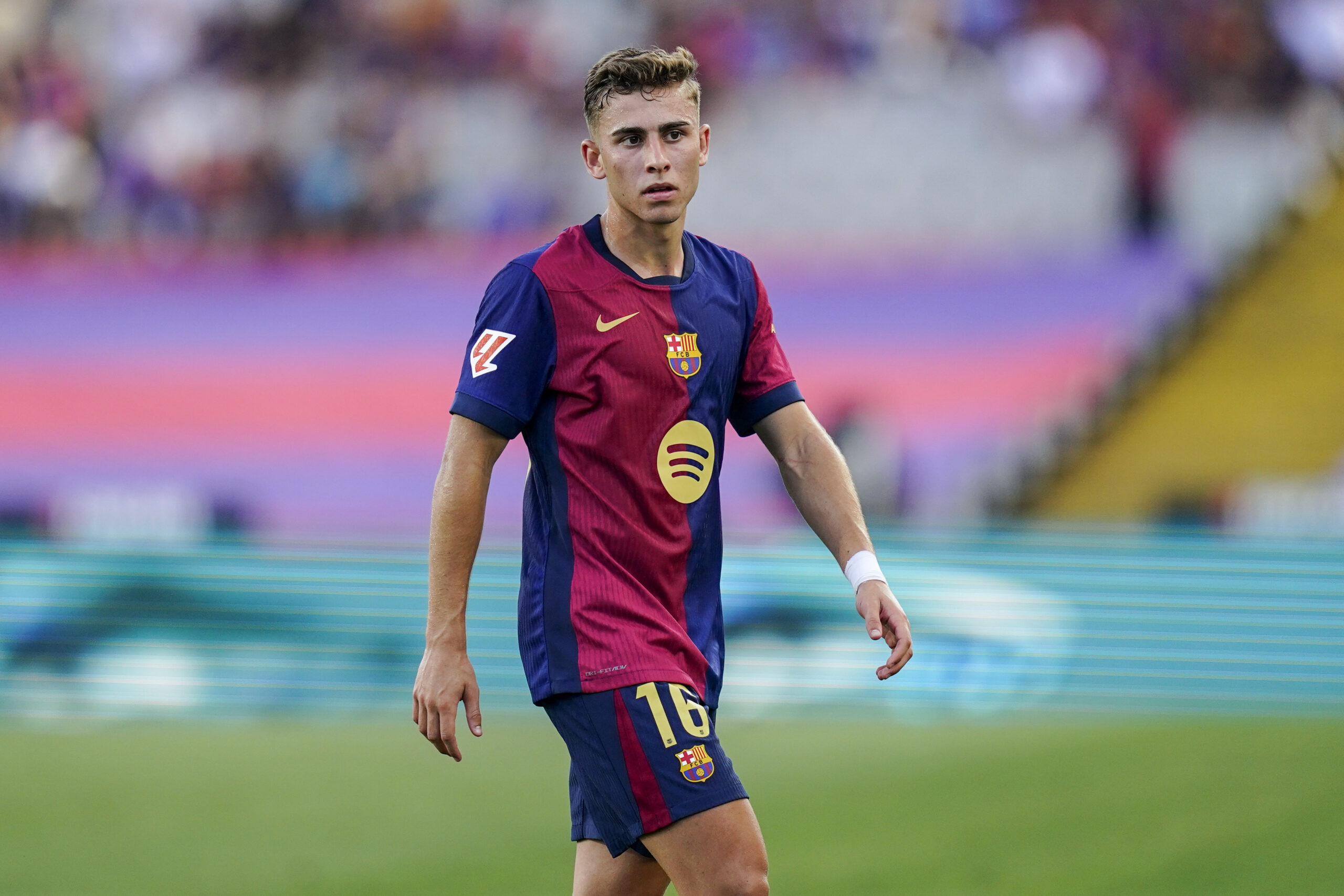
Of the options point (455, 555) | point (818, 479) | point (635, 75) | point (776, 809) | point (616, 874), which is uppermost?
point (635, 75)

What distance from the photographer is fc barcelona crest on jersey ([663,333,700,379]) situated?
3.32 metres

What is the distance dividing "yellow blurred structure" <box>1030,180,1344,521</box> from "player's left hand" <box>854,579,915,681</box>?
9477mm

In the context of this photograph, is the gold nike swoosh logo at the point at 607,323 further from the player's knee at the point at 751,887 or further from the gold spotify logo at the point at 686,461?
the player's knee at the point at 751,887

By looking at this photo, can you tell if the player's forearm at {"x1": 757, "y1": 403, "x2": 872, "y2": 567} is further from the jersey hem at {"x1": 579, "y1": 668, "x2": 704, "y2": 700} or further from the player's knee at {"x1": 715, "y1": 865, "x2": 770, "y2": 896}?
the player's knee at {"x1": 715, "y1": 865, "x2": 770, "y2": 896}

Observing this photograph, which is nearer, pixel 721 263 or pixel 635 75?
pixel 635 75

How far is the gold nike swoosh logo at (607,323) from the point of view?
328 cm

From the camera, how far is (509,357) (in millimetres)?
3215

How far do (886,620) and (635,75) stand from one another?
1187 millimetres

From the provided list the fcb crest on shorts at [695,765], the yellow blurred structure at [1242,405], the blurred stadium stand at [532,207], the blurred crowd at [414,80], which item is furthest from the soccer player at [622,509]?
the blurred crowd at [414,80]

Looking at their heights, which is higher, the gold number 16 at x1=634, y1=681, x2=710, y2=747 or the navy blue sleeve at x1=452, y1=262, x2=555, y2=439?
the navy blue sleeve at x1=452, y1=262, x2=555, y2=439

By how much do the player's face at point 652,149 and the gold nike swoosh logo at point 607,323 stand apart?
20 cm

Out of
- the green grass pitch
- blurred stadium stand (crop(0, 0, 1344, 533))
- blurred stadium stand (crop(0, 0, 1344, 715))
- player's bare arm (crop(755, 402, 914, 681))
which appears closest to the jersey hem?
player's bare arm (crop(755, 402, 914, 681))

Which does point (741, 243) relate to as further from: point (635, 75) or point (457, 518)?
point (457, 518)

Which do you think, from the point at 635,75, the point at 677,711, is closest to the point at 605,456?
the point at 677,711
